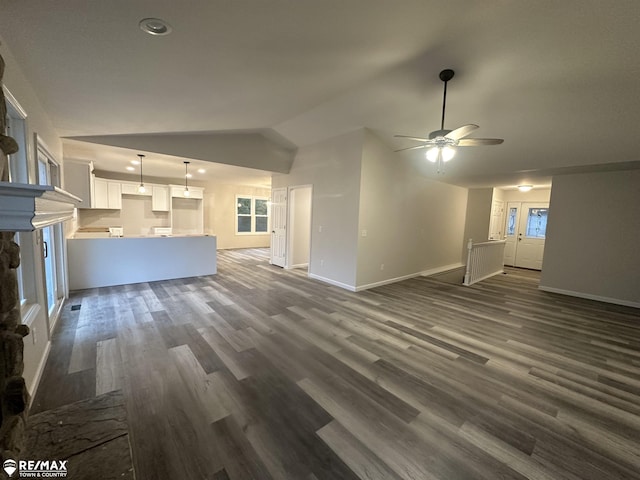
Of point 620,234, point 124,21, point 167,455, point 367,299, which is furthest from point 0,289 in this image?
point 620,234

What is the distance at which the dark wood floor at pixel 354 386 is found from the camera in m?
1.57

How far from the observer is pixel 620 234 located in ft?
16.1

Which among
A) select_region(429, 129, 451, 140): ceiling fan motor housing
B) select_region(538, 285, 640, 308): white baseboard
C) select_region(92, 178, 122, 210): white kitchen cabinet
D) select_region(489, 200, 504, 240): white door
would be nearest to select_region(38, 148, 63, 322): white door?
select_region(92, 178, 122, 210): white kitchen cabinet

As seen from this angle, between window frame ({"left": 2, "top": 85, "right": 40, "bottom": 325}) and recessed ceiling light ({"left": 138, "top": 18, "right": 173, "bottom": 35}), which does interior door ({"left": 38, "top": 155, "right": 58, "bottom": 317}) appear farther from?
recessed ceiling light ({"left": 138, "top": 18, "right": 173, "bottom": 35})

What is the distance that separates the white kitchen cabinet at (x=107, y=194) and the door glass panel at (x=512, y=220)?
1269 centimetres

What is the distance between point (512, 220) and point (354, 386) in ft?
32.5

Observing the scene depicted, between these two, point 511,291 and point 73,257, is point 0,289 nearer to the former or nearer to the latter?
point 73,257

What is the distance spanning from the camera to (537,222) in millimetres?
8703

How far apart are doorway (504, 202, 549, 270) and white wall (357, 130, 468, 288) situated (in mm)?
2818

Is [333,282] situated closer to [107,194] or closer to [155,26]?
[155,26]

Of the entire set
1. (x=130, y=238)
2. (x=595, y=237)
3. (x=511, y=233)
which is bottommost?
(x=130, y=238)

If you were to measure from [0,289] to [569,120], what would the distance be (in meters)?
5.97

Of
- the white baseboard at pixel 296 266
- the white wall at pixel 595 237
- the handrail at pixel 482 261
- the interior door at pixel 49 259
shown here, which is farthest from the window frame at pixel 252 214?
the white wall at pixel 595 237

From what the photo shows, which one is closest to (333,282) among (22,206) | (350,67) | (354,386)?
(354,386)
